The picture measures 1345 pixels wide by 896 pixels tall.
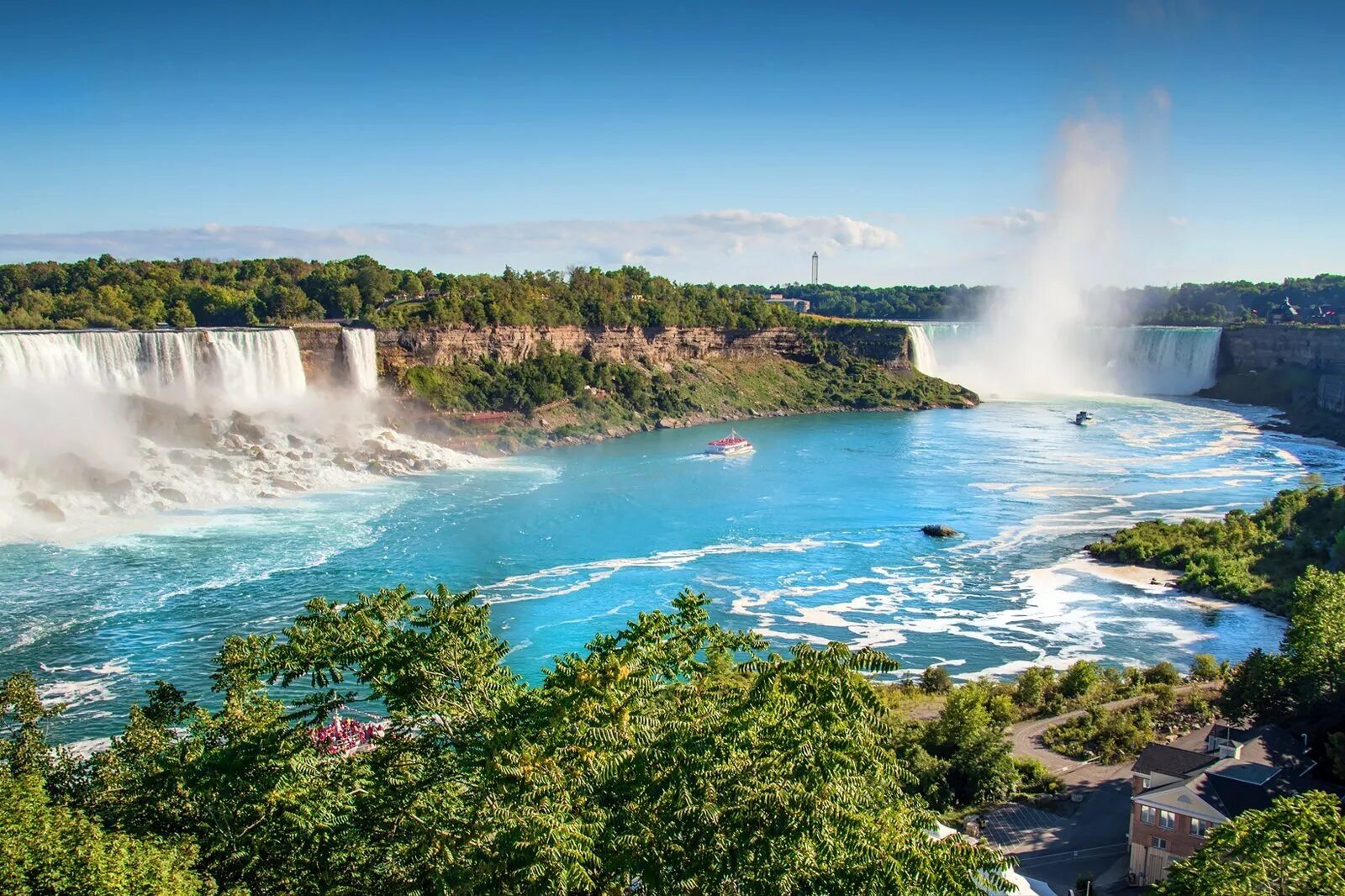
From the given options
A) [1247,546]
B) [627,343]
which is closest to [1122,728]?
[1247,546]

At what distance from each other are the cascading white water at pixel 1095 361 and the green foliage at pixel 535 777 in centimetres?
9268

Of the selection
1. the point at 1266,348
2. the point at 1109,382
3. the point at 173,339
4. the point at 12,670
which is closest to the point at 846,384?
the point at 1109,382

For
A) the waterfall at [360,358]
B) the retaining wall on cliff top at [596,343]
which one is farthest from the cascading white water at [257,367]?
the waterfall at [360,358]

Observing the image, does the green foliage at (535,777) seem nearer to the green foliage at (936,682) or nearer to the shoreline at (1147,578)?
the green foliage at (936,682)

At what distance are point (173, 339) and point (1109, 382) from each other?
8278 cm

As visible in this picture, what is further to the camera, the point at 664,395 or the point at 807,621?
the point at 664,395

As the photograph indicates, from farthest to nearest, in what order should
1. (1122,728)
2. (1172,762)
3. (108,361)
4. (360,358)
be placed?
(360,358) < (108,361) < (1122,728) < (1172,762)

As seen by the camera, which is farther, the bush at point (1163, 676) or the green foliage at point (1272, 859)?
the bush at point (1163, 676)

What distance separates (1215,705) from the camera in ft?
80.7

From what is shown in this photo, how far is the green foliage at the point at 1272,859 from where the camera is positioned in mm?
9578

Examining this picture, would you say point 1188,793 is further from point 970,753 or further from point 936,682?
point 936,682

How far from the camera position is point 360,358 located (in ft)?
214

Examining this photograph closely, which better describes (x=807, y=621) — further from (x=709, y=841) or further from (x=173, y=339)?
(x=173, y=339)

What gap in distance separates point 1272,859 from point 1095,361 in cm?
10312
